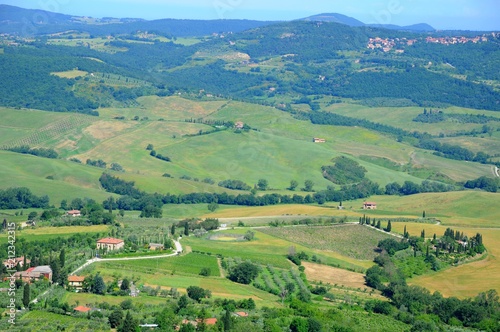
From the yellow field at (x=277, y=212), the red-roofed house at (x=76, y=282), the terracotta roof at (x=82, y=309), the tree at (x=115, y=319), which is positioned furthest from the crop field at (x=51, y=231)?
the tree at (x=115, y=319)

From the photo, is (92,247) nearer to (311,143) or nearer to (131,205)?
(131,205)

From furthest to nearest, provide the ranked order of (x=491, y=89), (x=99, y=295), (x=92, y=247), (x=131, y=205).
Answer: (x=491, y=89) < (x=131, y=205) < (x=92, y=247) < (x=99, y=295)

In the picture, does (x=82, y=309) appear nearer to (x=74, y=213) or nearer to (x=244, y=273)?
(x=244, y=273)

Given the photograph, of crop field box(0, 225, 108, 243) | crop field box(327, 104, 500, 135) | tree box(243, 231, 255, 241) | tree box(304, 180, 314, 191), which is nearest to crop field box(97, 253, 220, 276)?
tree box(243, 231, 255, 241)

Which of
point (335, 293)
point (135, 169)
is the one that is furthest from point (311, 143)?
point (335, 293)

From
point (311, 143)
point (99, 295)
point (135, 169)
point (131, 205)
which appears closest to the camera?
point (99, 295)

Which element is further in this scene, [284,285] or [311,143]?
[311,143]

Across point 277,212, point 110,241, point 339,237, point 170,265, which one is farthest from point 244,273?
point 277,212

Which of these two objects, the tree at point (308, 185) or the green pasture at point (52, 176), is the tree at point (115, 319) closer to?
the green pasture at point (52, 176)

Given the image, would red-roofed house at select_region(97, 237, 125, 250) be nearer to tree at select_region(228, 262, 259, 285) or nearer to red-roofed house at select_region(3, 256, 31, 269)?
red-roofed house at select_region(3, 256, 31, 269)
